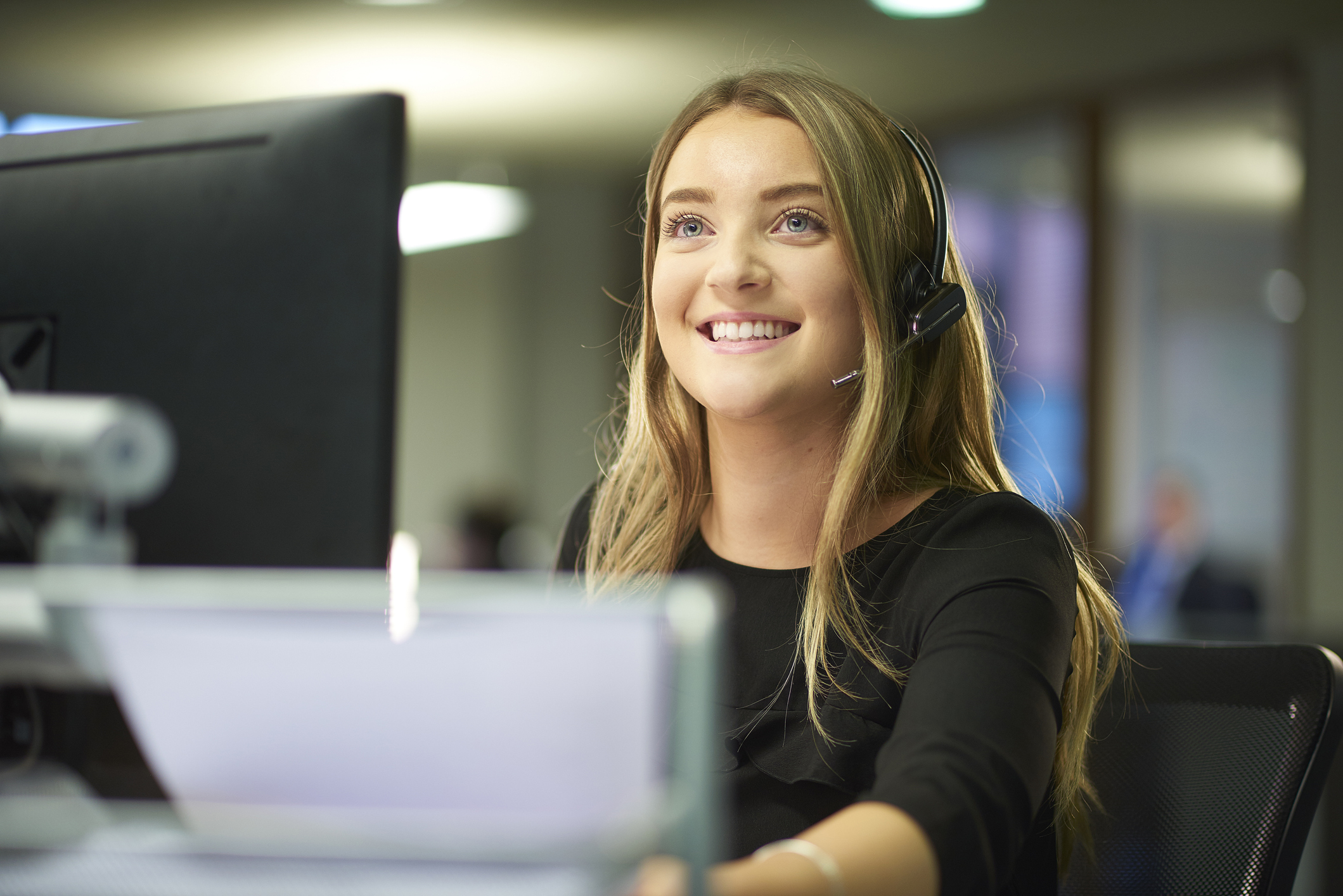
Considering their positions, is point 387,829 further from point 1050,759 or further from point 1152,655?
point 1152,655

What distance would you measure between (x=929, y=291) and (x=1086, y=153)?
13.0ft

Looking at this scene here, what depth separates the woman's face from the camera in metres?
1.05

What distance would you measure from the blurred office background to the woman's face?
109 inches

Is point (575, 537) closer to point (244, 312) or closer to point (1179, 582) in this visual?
point (244, 312)

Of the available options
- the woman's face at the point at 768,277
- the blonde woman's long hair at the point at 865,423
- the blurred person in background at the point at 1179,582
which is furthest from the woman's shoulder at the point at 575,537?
the blurred person in background at the point at 1179,582

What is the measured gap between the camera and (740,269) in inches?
41.2

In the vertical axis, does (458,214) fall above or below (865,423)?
above

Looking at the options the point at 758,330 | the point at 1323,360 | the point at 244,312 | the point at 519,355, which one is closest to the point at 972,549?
the point at 758,330

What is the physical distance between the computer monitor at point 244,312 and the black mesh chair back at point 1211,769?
68cm

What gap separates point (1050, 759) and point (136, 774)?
527mm

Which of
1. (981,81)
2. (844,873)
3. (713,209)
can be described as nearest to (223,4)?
(981,81)

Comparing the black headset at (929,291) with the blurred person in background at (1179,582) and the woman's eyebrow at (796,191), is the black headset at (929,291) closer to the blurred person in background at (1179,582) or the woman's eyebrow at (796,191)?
the woman's eyebrow at (796,191)

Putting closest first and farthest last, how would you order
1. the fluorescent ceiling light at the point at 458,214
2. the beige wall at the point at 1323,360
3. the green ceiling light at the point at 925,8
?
the green ceiling light at the point at 925,8 < the beige wall at the point at 1323,360 < the fluorescent ceiling light at the point at 458,214

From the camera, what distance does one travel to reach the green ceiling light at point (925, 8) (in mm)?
3760
